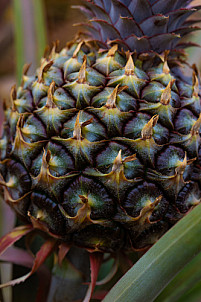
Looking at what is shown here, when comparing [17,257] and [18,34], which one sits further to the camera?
[18,34]

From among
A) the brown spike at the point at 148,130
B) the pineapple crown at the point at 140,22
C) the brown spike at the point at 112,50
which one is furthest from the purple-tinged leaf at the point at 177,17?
the brown spike at the point at 148,130

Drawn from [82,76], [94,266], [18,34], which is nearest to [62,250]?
[94,266]

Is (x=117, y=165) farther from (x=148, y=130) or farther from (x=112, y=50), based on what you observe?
(x=112, y=50)

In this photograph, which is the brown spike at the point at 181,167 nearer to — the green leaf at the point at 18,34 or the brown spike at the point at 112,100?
the brown spike at the point at 112,100

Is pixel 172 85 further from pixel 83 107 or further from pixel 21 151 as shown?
pixel 21 151

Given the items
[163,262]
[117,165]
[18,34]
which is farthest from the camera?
[18,34]
